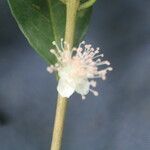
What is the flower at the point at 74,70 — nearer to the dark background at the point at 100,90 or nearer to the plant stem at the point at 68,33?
the plant stem at the point at 68,33

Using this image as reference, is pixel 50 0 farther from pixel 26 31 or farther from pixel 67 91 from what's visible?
pixel 67 91

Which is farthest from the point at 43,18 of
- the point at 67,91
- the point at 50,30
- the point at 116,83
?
the point at 116,83

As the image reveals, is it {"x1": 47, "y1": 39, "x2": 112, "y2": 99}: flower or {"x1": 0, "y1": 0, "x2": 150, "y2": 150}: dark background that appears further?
{"x1": 0, "y1": 0, "x2": 150, "y2": 150}: dark background

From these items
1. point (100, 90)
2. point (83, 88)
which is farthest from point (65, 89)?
point (100, 90)

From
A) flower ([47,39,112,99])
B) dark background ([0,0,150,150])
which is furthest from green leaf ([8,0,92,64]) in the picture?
dark background ([0,0,150,150])

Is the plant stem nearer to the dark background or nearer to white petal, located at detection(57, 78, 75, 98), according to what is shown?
white petal, located at detection(57, 78, 75, 98)

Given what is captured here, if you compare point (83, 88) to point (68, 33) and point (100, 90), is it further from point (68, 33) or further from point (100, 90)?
point (100, 90)
